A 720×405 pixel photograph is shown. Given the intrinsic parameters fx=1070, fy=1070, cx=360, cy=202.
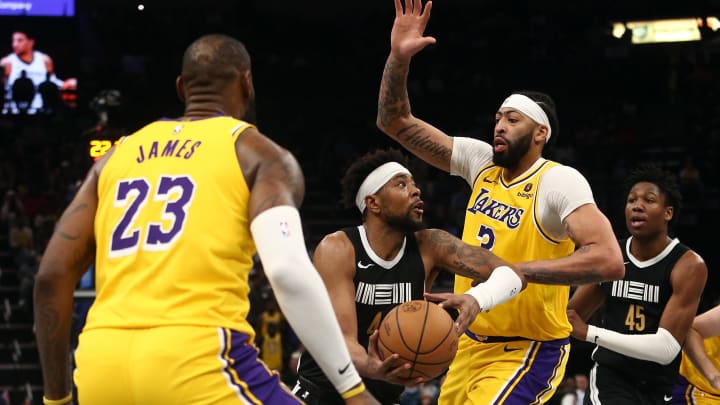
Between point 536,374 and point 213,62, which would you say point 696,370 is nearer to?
point 536,374

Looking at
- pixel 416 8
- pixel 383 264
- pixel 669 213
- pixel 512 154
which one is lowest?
pixel 383 264

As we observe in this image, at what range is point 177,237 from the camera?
315 centimetres

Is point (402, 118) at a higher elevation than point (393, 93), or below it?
below

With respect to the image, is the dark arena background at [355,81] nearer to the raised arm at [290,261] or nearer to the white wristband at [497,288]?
the white wristband at [497,288]

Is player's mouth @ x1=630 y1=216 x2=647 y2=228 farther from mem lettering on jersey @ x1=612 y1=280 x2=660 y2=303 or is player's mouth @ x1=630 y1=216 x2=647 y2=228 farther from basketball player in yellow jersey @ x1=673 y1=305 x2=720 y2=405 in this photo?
basketball player in yellow jersey @ x1=673 y1=305 x2=720 y2=405

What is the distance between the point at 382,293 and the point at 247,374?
80.0 inches

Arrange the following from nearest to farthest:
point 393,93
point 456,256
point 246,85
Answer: point 246,85, point 456,256, point 393,93

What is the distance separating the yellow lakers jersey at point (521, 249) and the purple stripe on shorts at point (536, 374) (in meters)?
0.06

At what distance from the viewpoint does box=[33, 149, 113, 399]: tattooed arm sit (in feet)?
11.0

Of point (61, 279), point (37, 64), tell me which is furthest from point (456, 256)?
point (37, 64)

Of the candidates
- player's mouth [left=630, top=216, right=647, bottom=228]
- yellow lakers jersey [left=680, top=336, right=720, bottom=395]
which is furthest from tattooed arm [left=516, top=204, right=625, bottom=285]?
yellow lakers jersey [left=680, top=336, right=720, bottom=395]

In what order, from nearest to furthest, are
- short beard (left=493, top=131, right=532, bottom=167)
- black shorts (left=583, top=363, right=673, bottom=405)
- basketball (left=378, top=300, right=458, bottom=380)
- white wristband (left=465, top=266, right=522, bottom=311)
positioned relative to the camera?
1. basketball (left=378, top=300, right=458, bottom=380)
2. white wristband (left=465, top=266, right=522, bottom=311)
3. short beard (left=493, top=131, right=532, bottom=167)
4. black shorts (left=583, top=363, right=673, bottom=405)

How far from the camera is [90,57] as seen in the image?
783 inches

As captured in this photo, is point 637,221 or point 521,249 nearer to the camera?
point 521,249
